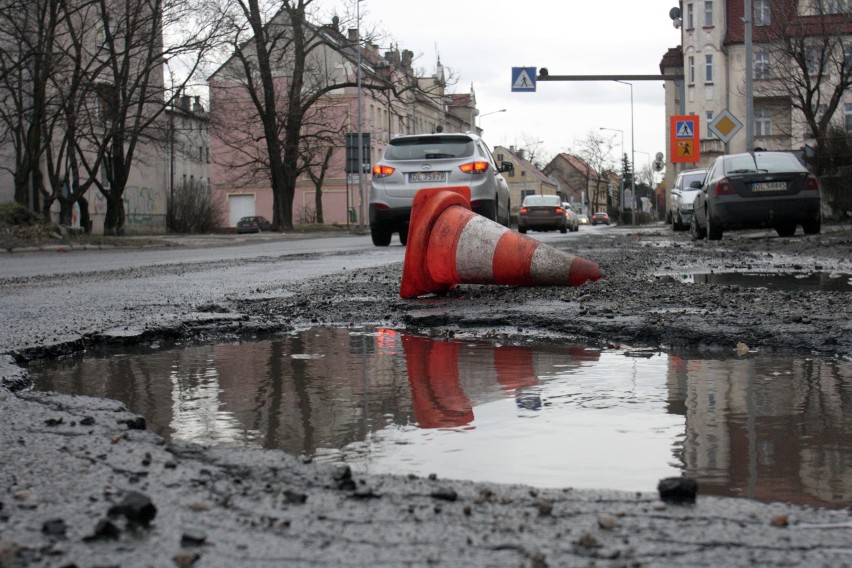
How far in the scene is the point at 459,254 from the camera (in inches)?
320

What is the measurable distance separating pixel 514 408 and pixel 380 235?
15.0 meters

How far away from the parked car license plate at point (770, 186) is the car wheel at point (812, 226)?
1.11 meters

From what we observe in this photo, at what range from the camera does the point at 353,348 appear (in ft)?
18.0

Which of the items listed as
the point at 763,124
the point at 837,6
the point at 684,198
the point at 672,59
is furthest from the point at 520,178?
the point at 684,198

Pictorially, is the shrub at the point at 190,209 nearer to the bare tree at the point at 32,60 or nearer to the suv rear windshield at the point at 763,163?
the bare tree at the point at 32,60

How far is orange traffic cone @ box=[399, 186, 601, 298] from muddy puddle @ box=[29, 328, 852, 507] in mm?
2395

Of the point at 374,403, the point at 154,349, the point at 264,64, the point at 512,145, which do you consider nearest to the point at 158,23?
the point at 264,64

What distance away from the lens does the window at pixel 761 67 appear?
4404cm

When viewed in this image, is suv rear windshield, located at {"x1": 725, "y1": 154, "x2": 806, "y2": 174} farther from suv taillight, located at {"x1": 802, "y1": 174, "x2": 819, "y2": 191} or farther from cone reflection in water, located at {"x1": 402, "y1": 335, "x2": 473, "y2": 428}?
cone reflection in water, located at {"x1": 402, "y1": 335, "x2": 473, "y2": 428}

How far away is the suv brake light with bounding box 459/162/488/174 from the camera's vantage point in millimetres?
16062

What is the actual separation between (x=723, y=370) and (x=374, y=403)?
5.21 feet

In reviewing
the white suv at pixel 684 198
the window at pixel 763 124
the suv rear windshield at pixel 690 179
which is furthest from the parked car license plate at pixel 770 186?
the window at pixel 763 124

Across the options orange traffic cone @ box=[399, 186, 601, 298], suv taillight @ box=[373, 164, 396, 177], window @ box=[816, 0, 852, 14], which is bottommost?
orange traffic cone @ box=[399, 186, 601, 298]

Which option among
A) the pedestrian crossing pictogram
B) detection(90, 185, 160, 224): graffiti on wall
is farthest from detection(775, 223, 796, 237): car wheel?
detection(90, 185, 160, 224): graffiti on wall
